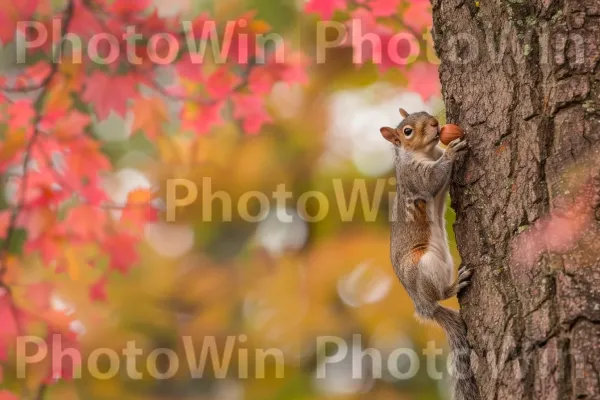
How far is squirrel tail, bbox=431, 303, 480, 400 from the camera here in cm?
234

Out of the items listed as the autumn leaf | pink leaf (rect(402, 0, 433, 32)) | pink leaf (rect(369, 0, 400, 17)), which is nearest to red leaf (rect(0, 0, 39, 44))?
the autumn leaf

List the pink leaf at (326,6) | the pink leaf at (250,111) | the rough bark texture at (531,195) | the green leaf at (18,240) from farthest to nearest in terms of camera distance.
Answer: the green leaf at (18,240), the pink leaf at (250,111), the pink leaf at (326,6), the rough bark texture at (531,195)

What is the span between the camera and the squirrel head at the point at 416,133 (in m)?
3.03

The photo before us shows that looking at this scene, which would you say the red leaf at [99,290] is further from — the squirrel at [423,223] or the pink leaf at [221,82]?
the squirrel at [423,223]

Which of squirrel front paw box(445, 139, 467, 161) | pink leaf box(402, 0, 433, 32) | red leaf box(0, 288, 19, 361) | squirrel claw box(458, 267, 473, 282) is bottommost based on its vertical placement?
red leaf box(0, 288, 19, 361)

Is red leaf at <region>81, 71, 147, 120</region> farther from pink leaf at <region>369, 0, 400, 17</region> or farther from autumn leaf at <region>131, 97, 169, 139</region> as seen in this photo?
pink leaf at <region>369, 0, 400, 17</region>

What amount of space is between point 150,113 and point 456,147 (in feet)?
9.37

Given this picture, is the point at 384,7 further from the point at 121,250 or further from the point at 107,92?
the point at 121,250

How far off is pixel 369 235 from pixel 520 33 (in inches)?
115

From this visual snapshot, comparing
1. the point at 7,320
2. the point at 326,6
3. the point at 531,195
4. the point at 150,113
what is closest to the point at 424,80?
the point at 326,6

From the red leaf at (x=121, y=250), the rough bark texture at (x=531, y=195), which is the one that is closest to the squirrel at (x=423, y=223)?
the rough bark texture at (x=531, y=195)

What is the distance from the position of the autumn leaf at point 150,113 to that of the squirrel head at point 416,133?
2.03 meters

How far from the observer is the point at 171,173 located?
566 cm

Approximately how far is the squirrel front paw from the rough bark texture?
0.04 m
